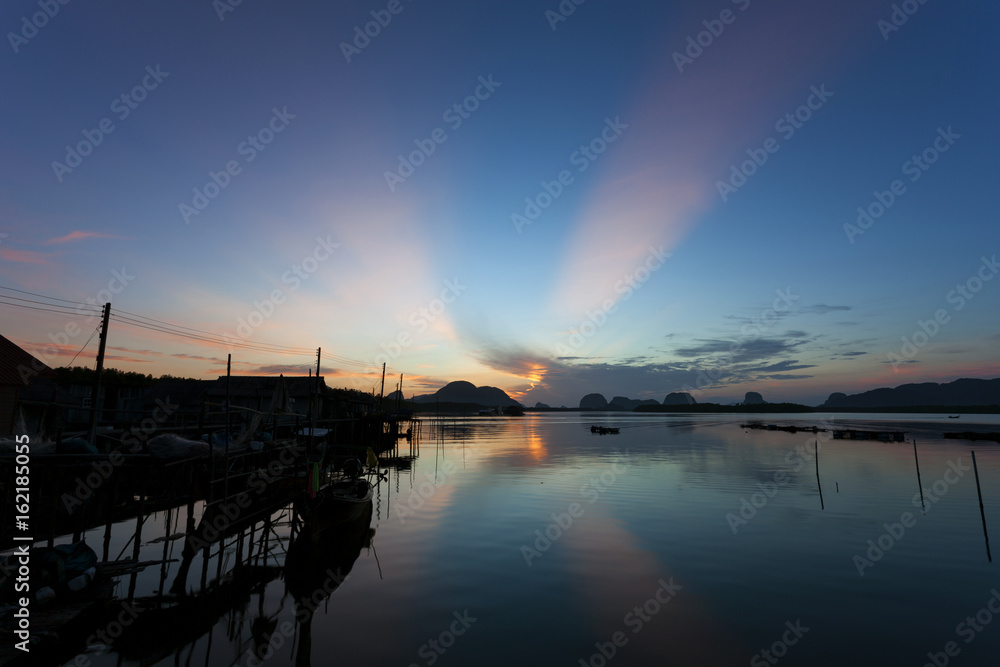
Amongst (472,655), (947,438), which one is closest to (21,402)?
(472,655)

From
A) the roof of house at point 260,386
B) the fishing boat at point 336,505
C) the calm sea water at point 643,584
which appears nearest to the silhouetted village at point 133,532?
the fishing boat at point 336,505

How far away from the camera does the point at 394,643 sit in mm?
11336

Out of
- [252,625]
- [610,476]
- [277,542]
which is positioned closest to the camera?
[252,625]

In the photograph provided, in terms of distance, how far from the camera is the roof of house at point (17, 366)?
26891 millimetres

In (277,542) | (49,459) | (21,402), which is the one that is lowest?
(277,542)

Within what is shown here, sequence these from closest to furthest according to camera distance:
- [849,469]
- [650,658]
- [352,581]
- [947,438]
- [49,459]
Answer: [650,658], [352,581], [49,459], [849,469], [947,438]

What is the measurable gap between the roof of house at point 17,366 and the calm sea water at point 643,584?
13.2m

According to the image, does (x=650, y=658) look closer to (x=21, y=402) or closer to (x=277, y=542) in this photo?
(x=277, y=542)

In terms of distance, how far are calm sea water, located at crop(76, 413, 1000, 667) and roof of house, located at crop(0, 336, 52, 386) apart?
13244 mm

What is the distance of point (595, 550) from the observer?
1831 centimetres

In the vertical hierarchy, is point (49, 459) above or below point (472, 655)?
above

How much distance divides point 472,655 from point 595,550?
8.68 meters

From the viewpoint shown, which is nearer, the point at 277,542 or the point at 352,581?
the point at 352,581

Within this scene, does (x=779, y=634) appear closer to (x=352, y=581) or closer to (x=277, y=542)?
(x=352, y=581)
